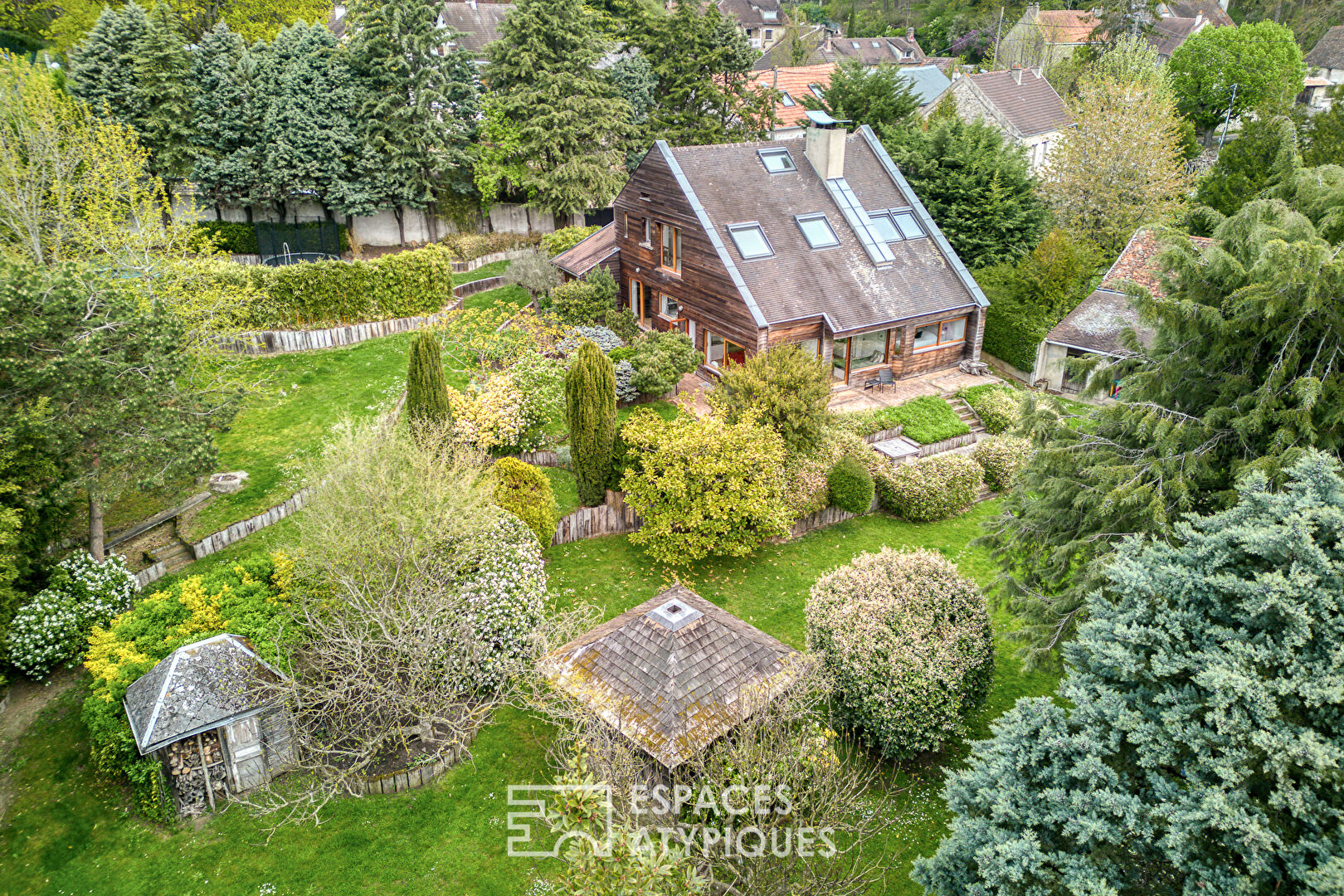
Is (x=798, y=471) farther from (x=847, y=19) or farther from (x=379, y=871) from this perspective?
(x=847, y=19)

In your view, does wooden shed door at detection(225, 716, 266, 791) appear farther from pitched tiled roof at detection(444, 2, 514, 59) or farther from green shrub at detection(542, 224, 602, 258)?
pitched tiled roof at detection(444, 2, 514, 59)

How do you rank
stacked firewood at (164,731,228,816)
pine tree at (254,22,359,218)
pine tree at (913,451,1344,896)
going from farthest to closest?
pine tree at (254,22,359,218) → stacked firewood at (164,731,228,816) → pine tree at (913,451,1344,896)

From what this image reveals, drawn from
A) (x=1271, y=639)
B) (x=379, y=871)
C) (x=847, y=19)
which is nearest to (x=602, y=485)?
(x=379, y=871)

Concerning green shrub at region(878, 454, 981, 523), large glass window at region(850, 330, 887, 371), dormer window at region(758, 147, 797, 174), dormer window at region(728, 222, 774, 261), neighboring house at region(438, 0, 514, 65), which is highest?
neighboring house at region(438, 0, 514, 65)

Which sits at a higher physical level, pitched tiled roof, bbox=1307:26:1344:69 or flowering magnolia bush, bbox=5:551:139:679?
pitched tiled roof, bbox=1307:26:1344:69

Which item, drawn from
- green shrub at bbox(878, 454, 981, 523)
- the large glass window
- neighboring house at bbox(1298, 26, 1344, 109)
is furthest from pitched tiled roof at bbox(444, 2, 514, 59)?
neighboring house at bbox(1298, 26, 1344, 109)

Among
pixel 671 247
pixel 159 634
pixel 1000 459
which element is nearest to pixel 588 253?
pixel 671 247

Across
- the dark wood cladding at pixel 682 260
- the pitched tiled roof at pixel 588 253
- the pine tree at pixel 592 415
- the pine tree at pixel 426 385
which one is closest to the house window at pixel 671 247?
the dark wood cladding at pixel 682 260

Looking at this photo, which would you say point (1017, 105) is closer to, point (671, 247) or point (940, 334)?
point (940, 334)
